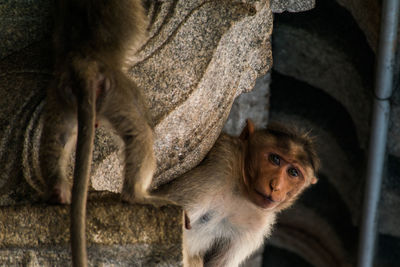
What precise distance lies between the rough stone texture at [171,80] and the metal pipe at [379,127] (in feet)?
3.06

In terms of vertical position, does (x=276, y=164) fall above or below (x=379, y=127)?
below

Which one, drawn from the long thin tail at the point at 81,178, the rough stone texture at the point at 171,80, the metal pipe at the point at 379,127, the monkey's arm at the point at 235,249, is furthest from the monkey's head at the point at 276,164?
the long thin tail at the point at 81,178

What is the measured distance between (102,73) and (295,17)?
2.18m

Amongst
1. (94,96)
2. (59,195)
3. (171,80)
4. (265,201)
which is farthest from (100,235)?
(265,201)

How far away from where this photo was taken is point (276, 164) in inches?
129

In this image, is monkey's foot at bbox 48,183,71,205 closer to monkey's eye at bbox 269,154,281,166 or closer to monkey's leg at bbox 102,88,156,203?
monkey's leg at bbox 102,88,156,203

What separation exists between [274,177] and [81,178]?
1.37m

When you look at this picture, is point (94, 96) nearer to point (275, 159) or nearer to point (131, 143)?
point (131, 143)

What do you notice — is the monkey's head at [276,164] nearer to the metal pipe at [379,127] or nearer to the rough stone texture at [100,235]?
the metal pipe at [379,127]

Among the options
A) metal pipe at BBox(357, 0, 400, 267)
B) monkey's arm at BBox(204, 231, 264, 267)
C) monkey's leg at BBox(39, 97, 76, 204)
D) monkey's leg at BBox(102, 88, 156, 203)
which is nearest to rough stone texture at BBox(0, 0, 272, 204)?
monkey's leg at BBox(39, 97, 76, 204)

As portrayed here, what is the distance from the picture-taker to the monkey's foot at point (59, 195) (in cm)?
225

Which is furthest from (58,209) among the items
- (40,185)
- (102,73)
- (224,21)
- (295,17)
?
(295,17)

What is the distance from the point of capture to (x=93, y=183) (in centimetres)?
258

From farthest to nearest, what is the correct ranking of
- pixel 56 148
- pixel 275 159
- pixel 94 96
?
1. pixel 275 159
2. pixel 56 148
3. pixel 94 96
